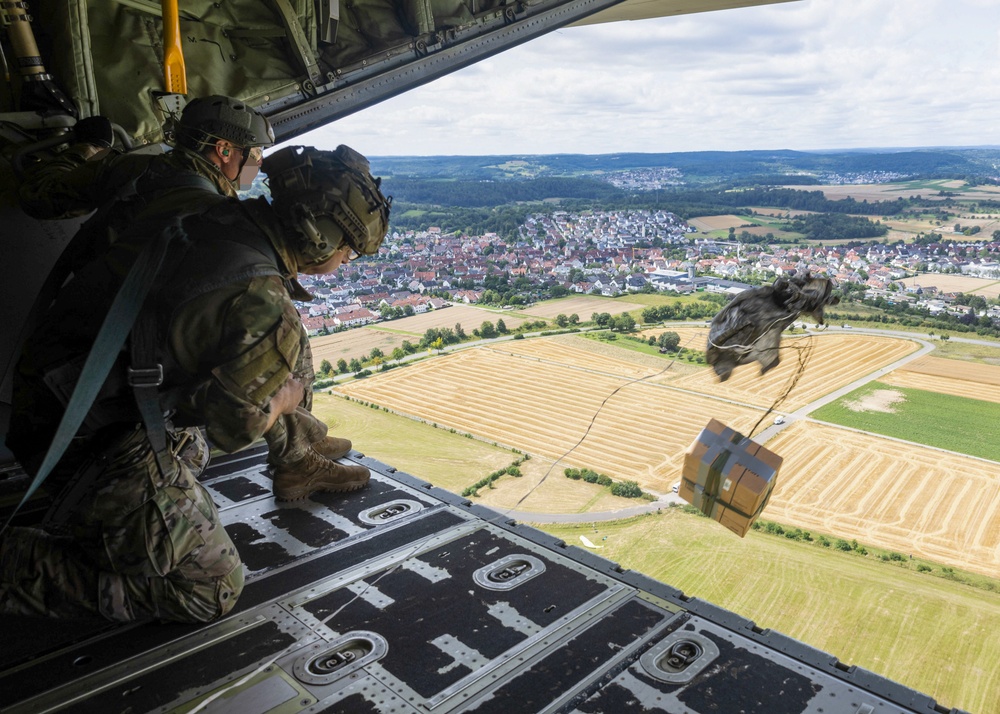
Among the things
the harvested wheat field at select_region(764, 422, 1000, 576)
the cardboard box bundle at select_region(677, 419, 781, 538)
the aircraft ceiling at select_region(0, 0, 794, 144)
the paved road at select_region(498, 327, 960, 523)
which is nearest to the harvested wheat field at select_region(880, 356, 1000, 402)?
the paved road at select_region(498, 327, 960, 523)

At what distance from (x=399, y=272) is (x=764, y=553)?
35.2 ft

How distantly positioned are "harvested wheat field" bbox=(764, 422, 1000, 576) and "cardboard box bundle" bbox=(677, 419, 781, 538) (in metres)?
11.8

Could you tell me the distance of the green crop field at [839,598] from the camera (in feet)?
35.8

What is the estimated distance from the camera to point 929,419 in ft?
48.3

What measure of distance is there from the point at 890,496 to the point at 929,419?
2.20m

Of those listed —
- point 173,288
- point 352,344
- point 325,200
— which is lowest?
point 352,344

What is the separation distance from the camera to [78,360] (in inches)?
87.5

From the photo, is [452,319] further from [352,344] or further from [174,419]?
[174,419]

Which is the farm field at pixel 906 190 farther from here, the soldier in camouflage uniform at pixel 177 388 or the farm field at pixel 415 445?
the farm field at pixel 415 445

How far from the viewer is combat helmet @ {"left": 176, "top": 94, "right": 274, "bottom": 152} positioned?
2.85 meters

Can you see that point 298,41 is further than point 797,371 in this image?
Yes

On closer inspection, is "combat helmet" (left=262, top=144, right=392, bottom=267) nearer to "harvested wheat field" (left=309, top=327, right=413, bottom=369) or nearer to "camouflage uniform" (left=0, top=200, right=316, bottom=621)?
"camouflage uniform" (left=0, top=200, right=316, bottom=621)

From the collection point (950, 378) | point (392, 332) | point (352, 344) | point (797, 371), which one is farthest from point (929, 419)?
point (797, 371)

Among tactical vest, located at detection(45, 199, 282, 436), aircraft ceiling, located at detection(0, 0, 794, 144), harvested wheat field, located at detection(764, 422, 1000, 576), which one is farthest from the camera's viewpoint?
harvested wheat field, located at detection(764, 422, 1000, 576)
